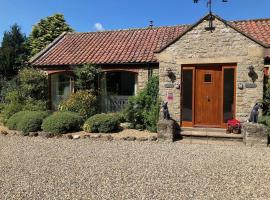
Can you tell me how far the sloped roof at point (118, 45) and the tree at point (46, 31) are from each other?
10.7 m

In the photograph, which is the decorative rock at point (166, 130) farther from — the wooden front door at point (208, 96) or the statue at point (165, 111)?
the wooden front door at point (208, 96)

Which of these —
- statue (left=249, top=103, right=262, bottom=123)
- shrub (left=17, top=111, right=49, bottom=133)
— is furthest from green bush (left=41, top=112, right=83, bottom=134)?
statue (left=249, top=103, right=262, bottom=123)

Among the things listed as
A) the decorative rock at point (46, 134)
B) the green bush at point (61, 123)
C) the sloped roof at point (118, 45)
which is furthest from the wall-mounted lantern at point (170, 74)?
the decorative rock at point (46, 134)

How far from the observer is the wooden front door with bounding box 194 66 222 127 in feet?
35.0

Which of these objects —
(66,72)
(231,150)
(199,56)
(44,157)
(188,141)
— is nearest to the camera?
(44,157)

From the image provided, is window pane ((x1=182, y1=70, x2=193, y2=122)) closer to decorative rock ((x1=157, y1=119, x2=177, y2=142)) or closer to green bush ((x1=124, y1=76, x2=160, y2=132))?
green bush ((x1=124, y1=76, x2=160, y2=132))

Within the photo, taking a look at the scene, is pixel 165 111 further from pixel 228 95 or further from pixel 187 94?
pixel 228 95

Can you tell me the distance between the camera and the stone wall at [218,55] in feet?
32.9

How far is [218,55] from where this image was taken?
33.9 ft

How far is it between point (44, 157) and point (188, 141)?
4.73 meters

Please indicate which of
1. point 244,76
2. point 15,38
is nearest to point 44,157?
point 244,76

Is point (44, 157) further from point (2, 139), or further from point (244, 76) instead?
point (244, 76)

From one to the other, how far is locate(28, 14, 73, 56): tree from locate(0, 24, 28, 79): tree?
333 centimetres

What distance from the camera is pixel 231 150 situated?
8.54m
